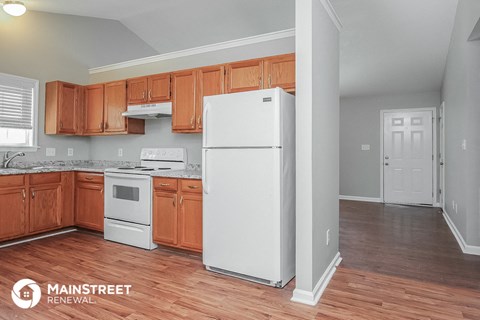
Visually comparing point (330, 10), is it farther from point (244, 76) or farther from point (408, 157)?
point (408, 157)

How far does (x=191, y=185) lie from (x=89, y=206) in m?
1.74

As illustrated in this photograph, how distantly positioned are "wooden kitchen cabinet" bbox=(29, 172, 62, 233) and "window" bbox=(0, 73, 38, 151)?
66 cm

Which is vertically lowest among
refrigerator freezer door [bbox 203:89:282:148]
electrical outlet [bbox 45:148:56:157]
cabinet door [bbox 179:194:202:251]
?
cabinet door [bbox 179:194:202:251]

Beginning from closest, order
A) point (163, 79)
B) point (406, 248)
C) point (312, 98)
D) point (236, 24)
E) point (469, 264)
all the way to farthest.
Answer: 1. point (312, 98)
2. point (469, 264)
3. point (406, 248)
4. point (163, 79)
5. point (236, 24)

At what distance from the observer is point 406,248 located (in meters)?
3.46

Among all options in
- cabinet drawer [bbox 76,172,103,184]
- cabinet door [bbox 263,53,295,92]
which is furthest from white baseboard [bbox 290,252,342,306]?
cabinet drawer [bbox 76,172,103,184]

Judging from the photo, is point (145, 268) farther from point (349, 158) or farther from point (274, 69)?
point (349, 158)

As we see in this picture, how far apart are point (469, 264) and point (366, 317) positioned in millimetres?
1657

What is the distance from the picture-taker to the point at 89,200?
3.96 meters

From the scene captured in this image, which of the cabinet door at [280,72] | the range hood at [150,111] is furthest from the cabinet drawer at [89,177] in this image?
the cabinet door at [280,72]

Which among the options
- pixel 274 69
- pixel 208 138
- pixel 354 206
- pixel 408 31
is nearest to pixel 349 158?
pixel 354 206

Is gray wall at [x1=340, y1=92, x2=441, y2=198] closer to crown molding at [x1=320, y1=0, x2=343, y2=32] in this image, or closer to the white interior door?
the white interior door

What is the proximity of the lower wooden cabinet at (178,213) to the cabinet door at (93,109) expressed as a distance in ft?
5.43

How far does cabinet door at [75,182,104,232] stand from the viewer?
386 cm
